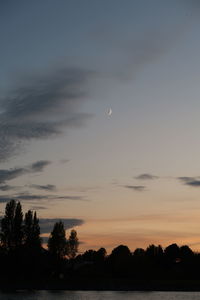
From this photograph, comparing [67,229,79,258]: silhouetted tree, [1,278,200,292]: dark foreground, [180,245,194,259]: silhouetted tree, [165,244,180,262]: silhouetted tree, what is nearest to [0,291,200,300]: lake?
[1,278,200,292]: dark foreground

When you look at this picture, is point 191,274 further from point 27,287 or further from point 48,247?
point 27,287

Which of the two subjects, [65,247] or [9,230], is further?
[65,247]

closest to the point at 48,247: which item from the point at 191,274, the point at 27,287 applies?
the point at 27,287

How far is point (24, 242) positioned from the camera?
10438 cm

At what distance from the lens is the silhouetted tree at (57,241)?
120194mm

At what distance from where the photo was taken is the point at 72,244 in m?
148

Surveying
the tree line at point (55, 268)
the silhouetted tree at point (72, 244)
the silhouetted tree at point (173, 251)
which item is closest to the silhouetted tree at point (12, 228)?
the tree line at point (55, 268)

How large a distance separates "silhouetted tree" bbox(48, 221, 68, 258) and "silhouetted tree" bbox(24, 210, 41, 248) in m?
12.9

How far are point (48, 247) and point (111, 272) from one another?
18386 mm

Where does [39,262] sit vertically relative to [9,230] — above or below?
below

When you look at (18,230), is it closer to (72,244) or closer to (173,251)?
(72,244)

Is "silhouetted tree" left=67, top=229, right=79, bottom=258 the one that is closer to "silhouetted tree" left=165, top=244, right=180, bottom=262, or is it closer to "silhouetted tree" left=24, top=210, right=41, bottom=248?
"silhouetted tree" left=24, top=210, right=41, bottom=248

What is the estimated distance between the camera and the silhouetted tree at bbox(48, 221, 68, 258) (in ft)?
394

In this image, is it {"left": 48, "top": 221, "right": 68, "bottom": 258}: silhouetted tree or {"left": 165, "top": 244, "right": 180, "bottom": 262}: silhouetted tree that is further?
{"left": 165, "top": 244, "right": 180, "bottom": 262}: silhouetted tree
